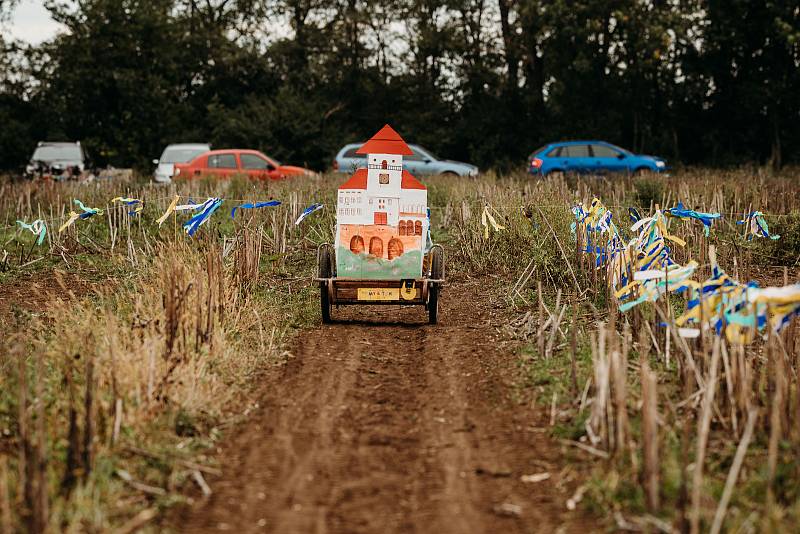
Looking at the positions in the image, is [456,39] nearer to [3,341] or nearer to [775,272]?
[775,272]

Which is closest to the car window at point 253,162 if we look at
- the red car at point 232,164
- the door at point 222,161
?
the red car at point 232,164

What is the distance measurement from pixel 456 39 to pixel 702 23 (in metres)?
10.3

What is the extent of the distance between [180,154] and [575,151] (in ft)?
35.8

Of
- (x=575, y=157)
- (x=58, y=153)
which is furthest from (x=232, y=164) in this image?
(x=575, y=157)

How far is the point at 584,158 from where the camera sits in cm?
2809

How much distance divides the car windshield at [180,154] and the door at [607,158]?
35.7 ft

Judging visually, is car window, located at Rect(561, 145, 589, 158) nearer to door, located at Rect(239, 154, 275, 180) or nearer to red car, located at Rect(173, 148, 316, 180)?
red car, located at Rect(173, 148, 316, 180)

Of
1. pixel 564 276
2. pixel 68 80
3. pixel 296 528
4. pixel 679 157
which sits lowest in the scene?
pixel 296 528

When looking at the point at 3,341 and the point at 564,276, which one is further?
the point at 564,276

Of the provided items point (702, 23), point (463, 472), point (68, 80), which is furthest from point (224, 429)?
point (68, 80)

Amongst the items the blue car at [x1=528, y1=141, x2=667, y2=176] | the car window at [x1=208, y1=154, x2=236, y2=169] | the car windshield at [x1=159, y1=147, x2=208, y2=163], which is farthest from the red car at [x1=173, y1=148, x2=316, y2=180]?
the blue car at [x1=528, y1=141, x2=667, y2=176]

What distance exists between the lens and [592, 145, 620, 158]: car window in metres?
28.2

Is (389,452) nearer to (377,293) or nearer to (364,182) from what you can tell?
(377,293)

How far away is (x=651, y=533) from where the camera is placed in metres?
3.99
